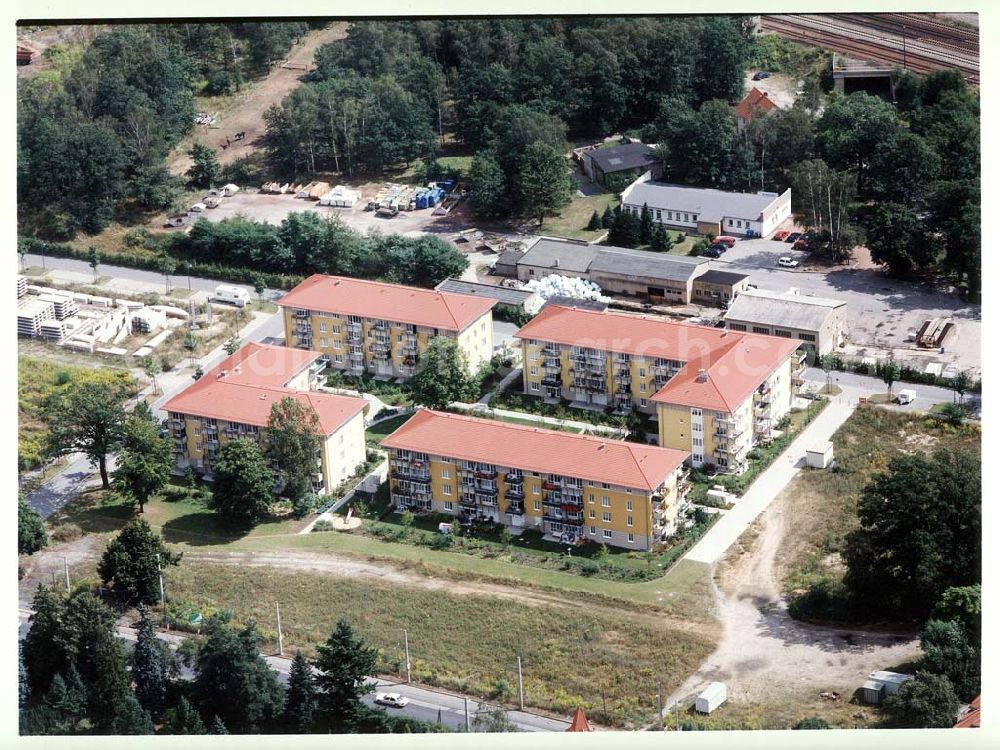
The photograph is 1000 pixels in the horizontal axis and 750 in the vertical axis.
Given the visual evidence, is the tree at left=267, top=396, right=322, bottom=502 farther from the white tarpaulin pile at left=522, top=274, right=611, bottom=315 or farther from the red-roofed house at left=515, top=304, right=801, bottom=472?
the white tarpaulin pile at left=522, top=274, right=611, bottom=315

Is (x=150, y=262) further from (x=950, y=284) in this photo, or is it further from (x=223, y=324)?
(x=950, y=284)

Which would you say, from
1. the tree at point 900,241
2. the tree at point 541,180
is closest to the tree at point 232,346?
the tree at point 541,180

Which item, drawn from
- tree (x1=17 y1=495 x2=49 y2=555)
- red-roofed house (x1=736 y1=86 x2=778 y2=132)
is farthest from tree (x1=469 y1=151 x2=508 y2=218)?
tree (x1=17 y1=495 x2=49 y2=555)

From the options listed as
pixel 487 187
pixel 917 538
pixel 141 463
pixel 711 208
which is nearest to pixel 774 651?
pixel 917 538

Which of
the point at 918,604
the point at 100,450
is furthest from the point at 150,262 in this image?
the point at 918,604

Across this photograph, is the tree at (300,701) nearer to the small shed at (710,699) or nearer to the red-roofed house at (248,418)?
the small shed at (710,699)

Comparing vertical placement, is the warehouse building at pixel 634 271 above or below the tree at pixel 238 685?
above
